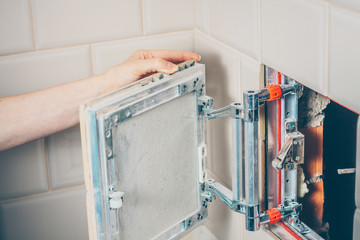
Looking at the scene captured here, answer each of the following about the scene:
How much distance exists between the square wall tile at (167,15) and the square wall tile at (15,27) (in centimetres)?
26

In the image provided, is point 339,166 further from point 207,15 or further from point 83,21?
point 83,21

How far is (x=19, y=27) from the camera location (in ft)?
3.72

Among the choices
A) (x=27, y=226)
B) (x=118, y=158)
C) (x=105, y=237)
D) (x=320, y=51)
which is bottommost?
(x=27, y=226)

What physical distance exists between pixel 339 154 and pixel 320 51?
0.24 metres

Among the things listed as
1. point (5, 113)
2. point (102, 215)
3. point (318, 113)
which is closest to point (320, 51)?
point (318, 113)

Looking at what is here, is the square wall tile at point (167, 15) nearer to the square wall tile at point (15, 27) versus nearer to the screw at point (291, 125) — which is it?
the square wall tile at point (15, 27)

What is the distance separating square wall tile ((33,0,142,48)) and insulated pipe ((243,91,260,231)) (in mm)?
438

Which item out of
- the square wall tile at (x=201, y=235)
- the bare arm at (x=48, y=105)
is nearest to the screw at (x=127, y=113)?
the bare arm at (x=48, y=105)

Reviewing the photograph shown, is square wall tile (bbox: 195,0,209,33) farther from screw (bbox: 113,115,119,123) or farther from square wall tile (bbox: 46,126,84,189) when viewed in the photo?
screw (bbox: 113,115,119,123)

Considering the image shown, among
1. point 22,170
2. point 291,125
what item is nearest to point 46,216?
point 22,170

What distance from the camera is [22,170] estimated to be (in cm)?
121

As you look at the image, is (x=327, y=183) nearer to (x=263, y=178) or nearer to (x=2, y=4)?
(x=263, y=178)

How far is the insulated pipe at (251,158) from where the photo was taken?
88 centimetres

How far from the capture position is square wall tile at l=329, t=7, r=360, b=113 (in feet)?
2.27
